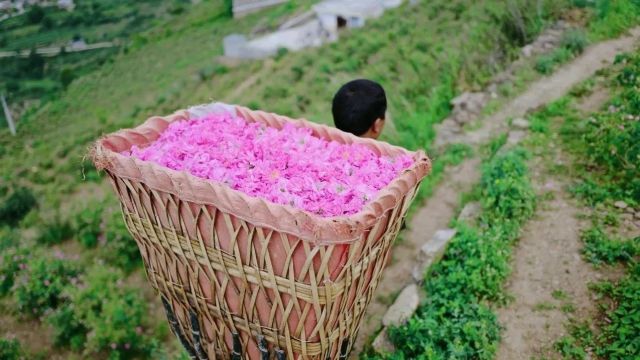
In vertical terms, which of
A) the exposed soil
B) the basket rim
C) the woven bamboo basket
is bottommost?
the exposed soil

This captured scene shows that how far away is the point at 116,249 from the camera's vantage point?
691 cm

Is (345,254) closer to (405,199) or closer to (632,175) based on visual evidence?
(405,199)

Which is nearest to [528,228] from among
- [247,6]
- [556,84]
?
[556,84]

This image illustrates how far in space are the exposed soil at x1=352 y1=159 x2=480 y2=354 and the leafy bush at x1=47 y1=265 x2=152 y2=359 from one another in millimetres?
2619

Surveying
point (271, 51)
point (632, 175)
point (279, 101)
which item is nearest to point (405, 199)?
point (632, 175)

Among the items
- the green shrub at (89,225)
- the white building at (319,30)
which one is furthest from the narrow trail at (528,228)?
the white building at (319,30)

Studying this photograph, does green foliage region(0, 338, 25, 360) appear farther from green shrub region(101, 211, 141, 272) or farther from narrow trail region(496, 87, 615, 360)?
narrow trail region(496, 87, 615, 360)

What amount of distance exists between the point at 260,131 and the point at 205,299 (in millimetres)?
646

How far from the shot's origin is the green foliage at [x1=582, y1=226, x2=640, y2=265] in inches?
130

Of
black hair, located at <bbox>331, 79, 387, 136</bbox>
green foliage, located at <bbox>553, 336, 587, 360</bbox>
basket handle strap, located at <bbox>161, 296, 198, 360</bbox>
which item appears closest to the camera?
basket handle strap, located at <bbox>161, 296, 198, 360</bbox>

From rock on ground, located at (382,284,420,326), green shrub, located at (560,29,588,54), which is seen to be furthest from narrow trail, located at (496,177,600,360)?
green shrub, located at (560,29,588,54)

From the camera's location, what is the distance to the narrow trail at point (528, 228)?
3.22 m

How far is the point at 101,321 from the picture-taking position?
5145mm

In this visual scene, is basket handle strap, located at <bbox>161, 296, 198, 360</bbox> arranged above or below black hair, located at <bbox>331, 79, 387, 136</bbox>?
below
